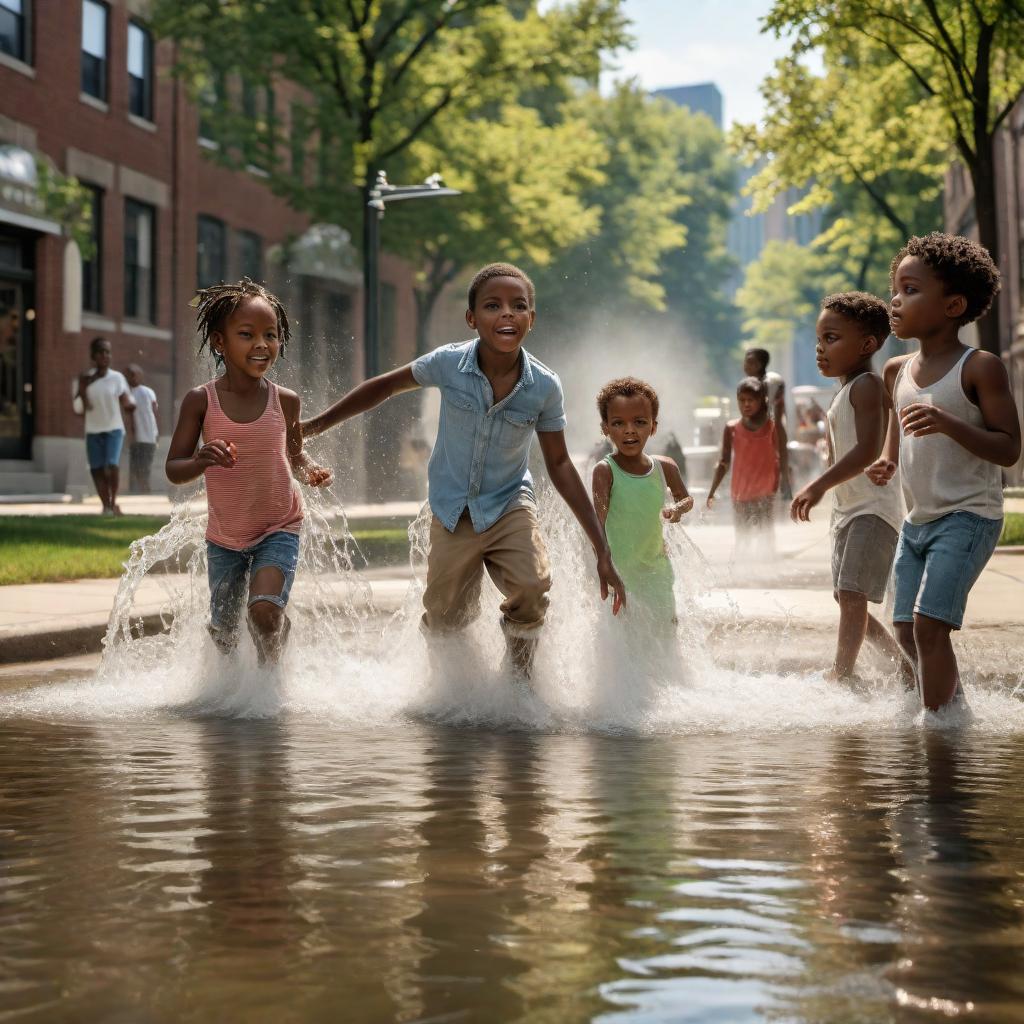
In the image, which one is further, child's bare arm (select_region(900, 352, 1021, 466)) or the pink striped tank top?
the pink striped tank top

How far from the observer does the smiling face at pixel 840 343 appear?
24.3 feet

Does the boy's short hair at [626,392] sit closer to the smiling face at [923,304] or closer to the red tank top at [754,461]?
the smiling face at [923,304]

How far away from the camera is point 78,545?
1505 cm

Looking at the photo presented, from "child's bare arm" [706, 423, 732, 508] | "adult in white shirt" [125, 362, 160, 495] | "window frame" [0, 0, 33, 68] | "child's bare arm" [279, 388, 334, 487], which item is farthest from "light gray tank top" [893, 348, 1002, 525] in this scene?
"window frame" [0, 0, 33, 68]

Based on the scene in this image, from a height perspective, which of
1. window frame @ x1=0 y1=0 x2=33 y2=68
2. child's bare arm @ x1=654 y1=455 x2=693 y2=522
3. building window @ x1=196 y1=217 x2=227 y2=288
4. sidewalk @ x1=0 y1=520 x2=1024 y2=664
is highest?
window frame @ x1=0 y1=0 x2=33 y2=68

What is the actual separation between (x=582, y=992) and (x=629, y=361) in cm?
7418

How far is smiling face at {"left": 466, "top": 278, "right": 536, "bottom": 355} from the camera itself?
655cm

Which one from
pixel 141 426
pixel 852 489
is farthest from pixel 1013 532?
pixel 141 426

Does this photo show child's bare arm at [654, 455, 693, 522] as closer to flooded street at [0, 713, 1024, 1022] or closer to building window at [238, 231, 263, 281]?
flooded street at [0, 713, 1024, 1022]

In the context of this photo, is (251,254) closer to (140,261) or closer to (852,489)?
(140,261)

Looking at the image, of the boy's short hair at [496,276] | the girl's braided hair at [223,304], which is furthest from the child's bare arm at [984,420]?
the girl's braided hair at [223,304]

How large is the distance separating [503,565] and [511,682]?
0.48 metres

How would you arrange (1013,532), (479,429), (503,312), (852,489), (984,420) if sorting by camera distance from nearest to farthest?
1. (984,420)
2. (503,312)
3. (479,429)
4. (852,489)
5. (1013,532)

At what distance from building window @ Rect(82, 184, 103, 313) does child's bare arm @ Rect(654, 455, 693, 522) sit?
26.1 meters
